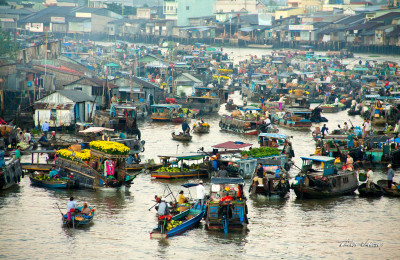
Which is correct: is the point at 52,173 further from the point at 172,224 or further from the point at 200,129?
the point at 200,129

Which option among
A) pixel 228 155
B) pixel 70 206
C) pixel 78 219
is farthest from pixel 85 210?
pixel 228 155

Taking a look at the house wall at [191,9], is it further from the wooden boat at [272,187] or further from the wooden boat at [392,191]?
the wooden boat at [272,187]

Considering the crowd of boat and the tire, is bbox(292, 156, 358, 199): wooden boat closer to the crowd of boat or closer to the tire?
the crowd of boat

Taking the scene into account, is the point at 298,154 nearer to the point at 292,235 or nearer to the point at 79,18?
the point at 292,235

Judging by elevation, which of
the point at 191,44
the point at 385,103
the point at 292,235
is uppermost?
the point at 191,44

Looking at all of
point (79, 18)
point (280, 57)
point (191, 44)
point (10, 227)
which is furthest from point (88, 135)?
point (79, 18)

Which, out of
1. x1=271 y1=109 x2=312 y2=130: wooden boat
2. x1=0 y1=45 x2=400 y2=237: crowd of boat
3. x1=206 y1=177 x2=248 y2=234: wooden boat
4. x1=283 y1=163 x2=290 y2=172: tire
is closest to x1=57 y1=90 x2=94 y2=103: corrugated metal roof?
x1=0 y1=45 x2=400 y2=237: crowd of boat
